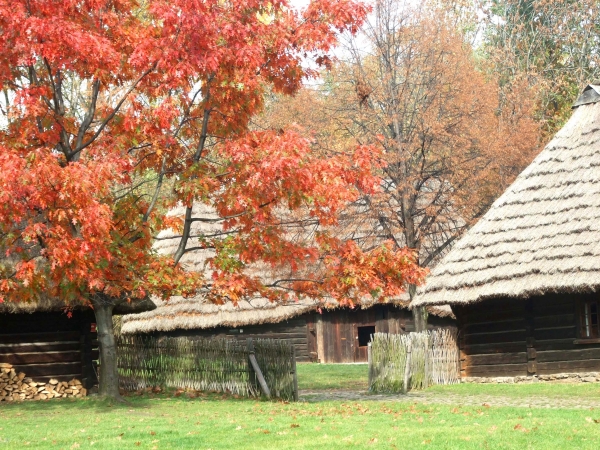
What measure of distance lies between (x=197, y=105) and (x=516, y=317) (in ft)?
32.4

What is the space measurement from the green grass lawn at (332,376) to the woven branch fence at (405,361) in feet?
5.71

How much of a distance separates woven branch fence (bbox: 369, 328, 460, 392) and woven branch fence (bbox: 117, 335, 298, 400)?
8.66 ft

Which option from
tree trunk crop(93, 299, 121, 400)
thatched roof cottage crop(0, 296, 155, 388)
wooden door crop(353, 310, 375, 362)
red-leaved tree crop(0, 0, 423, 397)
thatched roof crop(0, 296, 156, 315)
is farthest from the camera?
wooden door crop(353, 310, 375, 362)

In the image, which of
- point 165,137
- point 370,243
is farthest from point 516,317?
point 165,137

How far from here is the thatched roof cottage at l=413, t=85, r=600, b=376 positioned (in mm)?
21312

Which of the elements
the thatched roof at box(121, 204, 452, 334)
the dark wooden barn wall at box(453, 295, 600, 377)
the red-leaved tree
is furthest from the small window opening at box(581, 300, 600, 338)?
the thatched roof at box(121, 204, 452, 334)

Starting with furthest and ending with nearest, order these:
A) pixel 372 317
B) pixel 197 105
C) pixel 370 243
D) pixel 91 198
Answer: pixel 372 317 → pixel 370 243 → pixel 197 105 → pixel 91 198

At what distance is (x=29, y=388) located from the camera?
70.6ft

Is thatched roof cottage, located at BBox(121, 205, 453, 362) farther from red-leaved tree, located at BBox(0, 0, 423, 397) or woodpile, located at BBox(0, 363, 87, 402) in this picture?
red-leaved tree, located at BBox(0, 0, 423, 397)

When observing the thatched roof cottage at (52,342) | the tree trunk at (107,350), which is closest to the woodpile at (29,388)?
the thatched roof cottage at (52,342)

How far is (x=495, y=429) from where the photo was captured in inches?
481

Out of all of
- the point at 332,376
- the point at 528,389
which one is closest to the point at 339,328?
the point at 332,376

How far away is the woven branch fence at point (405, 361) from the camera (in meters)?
21.4

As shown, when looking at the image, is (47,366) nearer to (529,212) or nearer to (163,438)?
(163,438)
